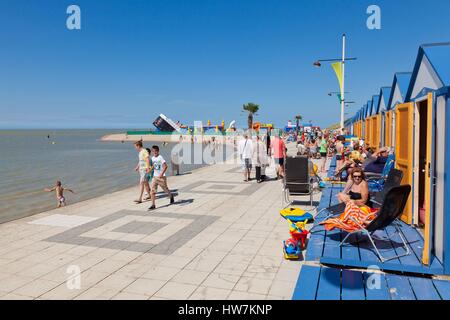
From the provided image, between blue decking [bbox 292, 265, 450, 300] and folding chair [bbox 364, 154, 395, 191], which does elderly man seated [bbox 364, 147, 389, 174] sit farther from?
blue decking [bbox 292, 265, 450, 300]

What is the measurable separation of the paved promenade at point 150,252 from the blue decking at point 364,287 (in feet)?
1.05

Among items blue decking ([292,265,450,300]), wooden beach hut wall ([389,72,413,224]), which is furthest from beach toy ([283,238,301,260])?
wooden beach hut wall ([389,72,413,224])

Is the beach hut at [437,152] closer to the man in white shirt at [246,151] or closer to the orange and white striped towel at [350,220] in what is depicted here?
the orange and white striped towel at [350,220]

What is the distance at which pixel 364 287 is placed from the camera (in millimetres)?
3717

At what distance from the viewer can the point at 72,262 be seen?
5.05m

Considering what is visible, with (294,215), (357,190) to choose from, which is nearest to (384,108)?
(357,190)

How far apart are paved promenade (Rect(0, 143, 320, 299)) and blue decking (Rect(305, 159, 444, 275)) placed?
1.45 ft

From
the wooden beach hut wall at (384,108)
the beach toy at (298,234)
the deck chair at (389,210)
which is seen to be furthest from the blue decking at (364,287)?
the wooden beach hut wall at (384,108)

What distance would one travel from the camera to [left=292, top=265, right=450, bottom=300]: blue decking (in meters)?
3.51
